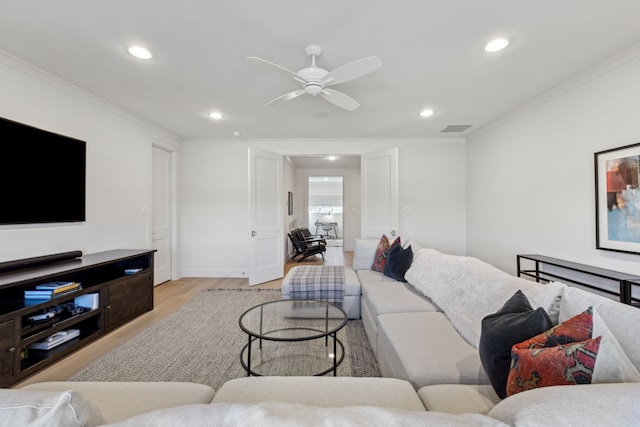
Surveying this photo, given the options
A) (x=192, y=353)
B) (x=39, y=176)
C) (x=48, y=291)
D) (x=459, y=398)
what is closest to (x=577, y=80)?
(x=459, y=398)

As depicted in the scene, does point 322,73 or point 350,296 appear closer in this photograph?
point 322,73

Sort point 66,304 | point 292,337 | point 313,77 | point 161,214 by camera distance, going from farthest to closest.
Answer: point 161,214 → point 66,304 → point 313,77 → point 292,337

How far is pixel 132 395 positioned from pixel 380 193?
3.93 metres

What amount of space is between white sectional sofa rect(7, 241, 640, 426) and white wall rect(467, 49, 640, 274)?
4.84ft

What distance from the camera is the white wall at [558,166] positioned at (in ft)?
7.50

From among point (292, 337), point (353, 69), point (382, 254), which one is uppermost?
point (353, 69)

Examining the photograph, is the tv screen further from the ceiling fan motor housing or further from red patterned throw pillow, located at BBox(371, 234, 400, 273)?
red patterned throw pillow, located at BBox(371, 234, 400, 273)

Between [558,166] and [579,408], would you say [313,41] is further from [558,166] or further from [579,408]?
[558,166]

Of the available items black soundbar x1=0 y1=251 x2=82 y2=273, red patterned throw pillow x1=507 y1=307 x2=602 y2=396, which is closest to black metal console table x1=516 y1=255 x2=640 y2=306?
red patterned throw pillow x1=507 y1=307 x2=602 y2=396

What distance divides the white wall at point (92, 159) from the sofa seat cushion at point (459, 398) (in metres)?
3.23

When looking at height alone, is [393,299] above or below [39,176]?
below

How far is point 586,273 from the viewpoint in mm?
2412

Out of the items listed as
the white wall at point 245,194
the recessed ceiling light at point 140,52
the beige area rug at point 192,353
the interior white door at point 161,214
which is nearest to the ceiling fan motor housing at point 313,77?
the recessed ceiling light at point 140,52

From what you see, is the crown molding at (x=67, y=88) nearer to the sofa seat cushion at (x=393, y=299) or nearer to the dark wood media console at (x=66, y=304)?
the dark wood media console at (x=66, y=304)
